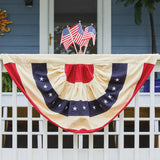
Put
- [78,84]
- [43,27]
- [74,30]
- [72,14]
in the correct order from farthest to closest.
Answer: [72,14], [43,27], [74,30], [78,84]

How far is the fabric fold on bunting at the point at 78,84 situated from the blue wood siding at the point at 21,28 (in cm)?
271

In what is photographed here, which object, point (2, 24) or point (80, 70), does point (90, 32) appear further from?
point (2, 24)

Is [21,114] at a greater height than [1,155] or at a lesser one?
greater

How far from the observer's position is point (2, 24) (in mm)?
4344

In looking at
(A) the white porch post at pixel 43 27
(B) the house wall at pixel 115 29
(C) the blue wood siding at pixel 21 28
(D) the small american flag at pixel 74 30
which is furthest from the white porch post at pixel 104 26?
(D) the small american flag at pixel 74 30

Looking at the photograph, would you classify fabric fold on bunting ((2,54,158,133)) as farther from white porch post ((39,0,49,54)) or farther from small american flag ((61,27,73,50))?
white porch post ((39,0,49,54))

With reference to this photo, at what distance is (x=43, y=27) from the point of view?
4.34m

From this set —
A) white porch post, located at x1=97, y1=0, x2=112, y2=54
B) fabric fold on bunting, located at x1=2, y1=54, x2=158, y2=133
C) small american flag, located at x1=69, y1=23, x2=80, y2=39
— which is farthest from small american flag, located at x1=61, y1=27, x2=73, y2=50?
white porch post, located at x1=97, y1=0, x2=112, y2=54

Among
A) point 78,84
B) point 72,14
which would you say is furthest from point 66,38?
point 72,14

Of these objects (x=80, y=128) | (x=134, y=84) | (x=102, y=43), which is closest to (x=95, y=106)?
(x=80, y=128)

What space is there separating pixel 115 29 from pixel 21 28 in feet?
5.25

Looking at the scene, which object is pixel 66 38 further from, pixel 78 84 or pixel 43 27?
pixel 43 27

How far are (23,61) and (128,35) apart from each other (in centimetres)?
297

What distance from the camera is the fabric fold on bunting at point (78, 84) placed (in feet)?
5.75
